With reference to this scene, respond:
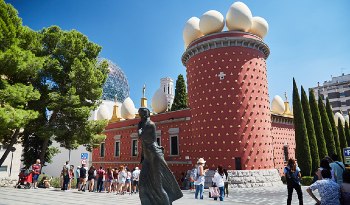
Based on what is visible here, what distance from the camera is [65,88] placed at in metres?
19.7

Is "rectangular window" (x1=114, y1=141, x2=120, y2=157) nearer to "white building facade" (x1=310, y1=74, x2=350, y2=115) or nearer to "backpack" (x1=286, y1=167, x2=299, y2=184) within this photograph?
"backpack" (x1=286, y1=167, x2=299, y2=184)

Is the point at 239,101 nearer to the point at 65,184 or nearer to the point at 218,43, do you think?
the point at 218,43

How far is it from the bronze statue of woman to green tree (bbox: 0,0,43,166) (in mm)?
10296

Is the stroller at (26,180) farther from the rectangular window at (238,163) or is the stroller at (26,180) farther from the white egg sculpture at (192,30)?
the white egg sculpture at (192,30)

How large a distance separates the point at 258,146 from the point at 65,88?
52.6 feet

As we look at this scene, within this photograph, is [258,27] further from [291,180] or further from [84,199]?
[84,199]

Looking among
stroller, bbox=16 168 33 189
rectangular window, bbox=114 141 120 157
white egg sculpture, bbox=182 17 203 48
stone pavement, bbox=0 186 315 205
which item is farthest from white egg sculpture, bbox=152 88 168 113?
stone pavement, bbox=0 186 315 205

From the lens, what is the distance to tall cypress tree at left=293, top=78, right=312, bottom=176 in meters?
24.9

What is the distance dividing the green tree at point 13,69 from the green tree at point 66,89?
229cm

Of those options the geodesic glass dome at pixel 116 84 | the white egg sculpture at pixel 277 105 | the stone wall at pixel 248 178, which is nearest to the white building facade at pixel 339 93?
the white egg sculpture at pixel 277 105

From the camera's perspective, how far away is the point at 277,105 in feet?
103

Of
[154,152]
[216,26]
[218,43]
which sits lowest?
[154,152]

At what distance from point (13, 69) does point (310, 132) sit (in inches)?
1032

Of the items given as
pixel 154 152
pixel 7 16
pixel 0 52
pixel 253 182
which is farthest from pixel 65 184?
pixel 253 182
